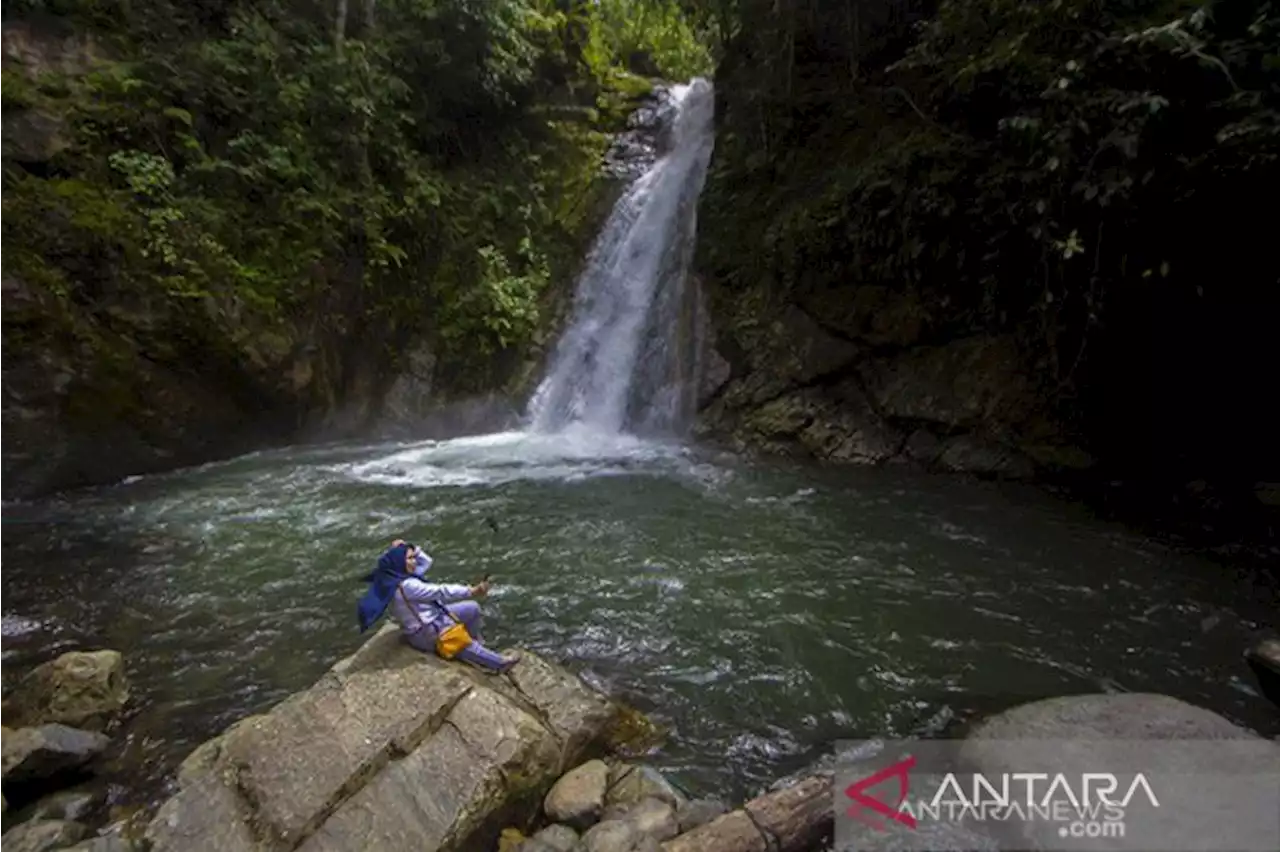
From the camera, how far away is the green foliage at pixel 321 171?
378 inches

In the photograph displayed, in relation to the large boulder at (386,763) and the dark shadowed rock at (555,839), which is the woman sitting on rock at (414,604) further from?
the dark shadowed rock at (555,839)

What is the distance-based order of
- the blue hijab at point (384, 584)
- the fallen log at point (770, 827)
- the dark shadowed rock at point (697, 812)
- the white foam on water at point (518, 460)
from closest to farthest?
the fallen log at point (770, 827), the dark shadowed rock at point (697, 812), the blue hijab at point (384, 584), the white foam on water at point (518, 460)

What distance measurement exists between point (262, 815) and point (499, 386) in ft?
35.0

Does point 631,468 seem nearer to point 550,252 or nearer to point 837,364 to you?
point 837,364

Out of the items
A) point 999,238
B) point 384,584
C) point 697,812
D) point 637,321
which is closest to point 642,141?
point 637,321

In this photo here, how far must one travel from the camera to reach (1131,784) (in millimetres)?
3381

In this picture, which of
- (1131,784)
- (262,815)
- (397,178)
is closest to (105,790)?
(262,815)

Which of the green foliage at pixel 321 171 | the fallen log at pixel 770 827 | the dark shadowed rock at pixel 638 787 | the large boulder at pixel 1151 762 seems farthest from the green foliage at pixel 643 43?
the fallen log at pixel 770 827

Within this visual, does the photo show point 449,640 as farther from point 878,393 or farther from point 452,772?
point 878,393

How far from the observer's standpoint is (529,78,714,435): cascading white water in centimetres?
1328

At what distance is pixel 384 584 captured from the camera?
4.66 meters

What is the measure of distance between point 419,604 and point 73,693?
2.37 m

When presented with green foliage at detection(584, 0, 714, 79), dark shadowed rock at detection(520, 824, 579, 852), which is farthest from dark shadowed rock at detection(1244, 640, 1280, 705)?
green foliage at detection(584, 0, 714, 79)

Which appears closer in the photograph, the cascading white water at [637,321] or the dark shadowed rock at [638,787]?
the dark shadowed rock at [638,787]
